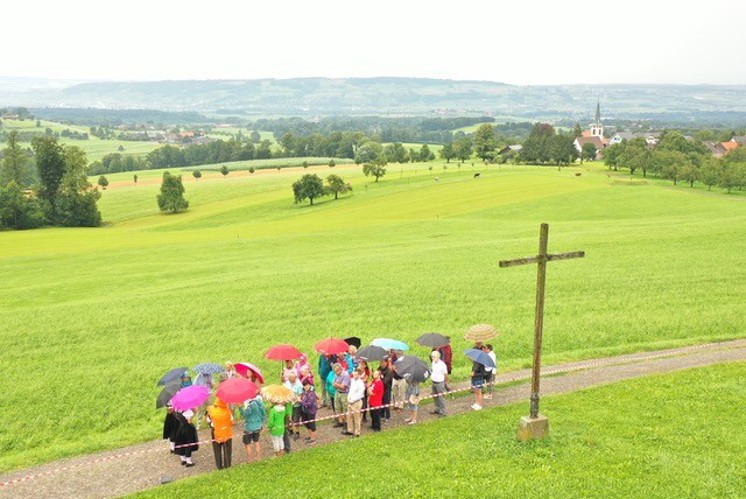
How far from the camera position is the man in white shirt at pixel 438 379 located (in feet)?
54.2

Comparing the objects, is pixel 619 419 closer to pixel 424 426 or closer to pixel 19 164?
pixel 424 426

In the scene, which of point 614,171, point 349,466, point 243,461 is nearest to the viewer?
point 349,466

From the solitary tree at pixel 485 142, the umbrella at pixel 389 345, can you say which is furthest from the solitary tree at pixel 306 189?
the solitary tree at pixel 485 142

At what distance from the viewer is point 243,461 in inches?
592

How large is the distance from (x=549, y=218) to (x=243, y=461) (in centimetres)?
5683

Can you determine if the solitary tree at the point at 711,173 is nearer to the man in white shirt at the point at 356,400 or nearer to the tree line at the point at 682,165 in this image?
the tree line at the point at 682,165

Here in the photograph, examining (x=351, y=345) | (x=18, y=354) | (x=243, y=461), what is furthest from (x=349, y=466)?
(x=18, y=354)

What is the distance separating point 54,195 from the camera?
9131cm

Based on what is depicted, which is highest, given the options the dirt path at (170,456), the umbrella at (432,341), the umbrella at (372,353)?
the umbrella at (432,341)

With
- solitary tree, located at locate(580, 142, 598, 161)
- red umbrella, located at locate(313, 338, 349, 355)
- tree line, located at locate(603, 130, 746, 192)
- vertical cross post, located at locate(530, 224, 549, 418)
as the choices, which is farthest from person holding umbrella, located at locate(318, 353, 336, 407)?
solitary tree, located at locate(580, 142, 598, 161)

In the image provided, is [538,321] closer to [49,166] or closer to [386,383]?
[386,383]

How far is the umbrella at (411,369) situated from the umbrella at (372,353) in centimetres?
94

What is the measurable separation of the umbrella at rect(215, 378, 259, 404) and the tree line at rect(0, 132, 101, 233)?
8124 centimetres

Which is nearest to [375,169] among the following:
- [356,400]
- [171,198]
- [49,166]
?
[171,198]
